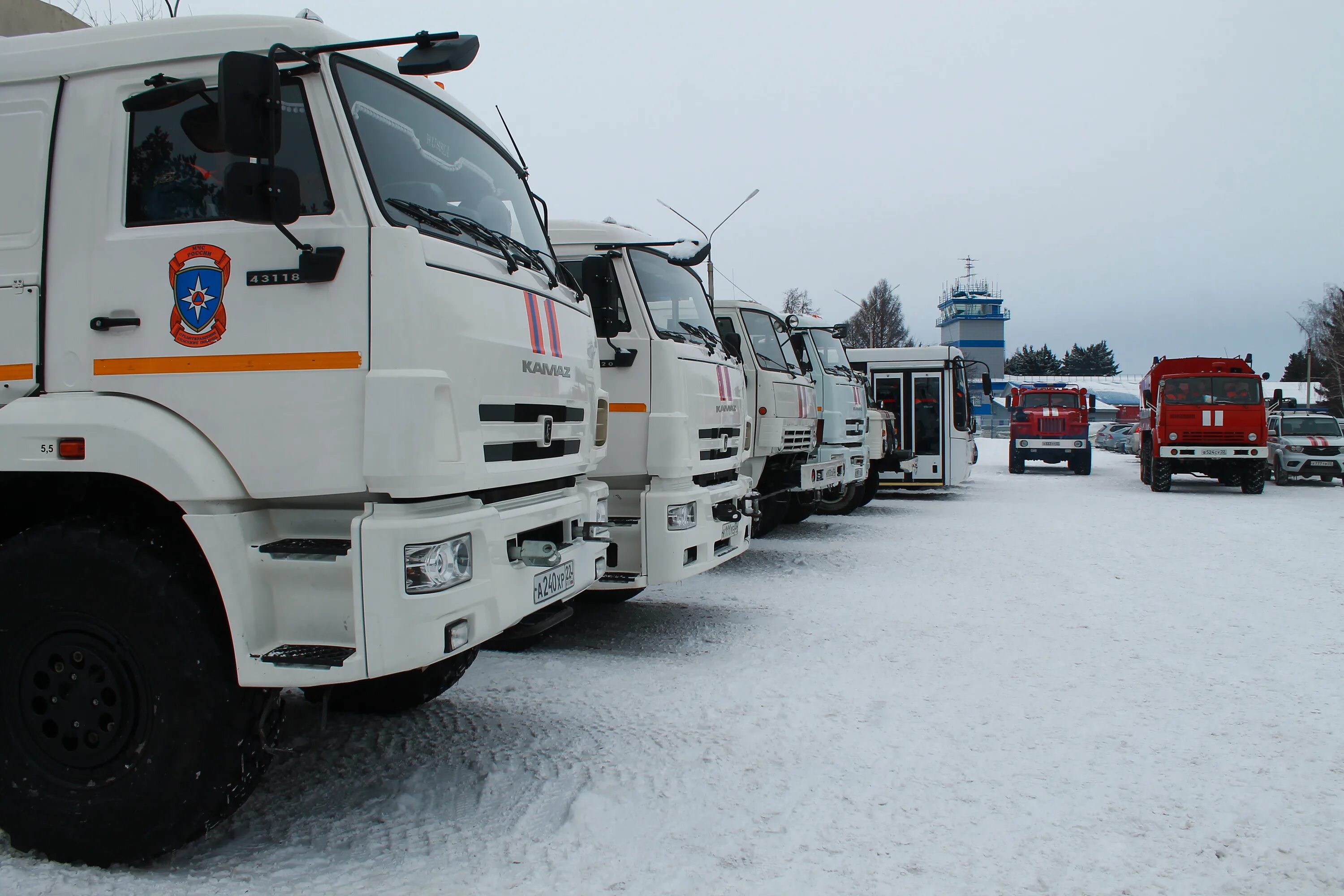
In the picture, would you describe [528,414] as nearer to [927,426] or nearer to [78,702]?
[78,702]

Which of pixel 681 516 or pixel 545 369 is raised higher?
pixel 545 369

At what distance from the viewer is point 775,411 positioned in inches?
372

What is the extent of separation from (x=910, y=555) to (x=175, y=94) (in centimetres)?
882

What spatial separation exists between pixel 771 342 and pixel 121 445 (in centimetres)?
788

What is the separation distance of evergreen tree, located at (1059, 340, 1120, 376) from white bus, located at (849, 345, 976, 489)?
91.4m

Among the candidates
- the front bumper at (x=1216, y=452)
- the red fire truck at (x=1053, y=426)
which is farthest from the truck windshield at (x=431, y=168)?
the red fire truck at (x=1053, y=426)

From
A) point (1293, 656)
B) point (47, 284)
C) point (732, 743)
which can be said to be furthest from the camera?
point (1293, 656)

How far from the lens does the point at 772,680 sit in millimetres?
5398

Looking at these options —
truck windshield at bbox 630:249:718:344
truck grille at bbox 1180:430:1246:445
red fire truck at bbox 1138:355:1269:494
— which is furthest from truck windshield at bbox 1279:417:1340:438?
truck windshield at bbox 630:249:718:344

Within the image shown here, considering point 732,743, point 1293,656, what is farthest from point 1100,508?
point 732,743

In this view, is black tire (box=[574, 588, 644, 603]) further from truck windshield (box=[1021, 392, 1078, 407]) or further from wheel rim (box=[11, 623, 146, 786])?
truck windshield (box=[1021, 392, 1078, 407])

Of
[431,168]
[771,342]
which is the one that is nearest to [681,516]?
[431,168]

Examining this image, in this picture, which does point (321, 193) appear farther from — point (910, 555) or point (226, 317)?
point (910, 555)

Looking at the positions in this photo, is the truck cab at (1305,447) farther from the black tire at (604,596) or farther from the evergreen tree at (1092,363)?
the evergreen tree at (1092,363)
